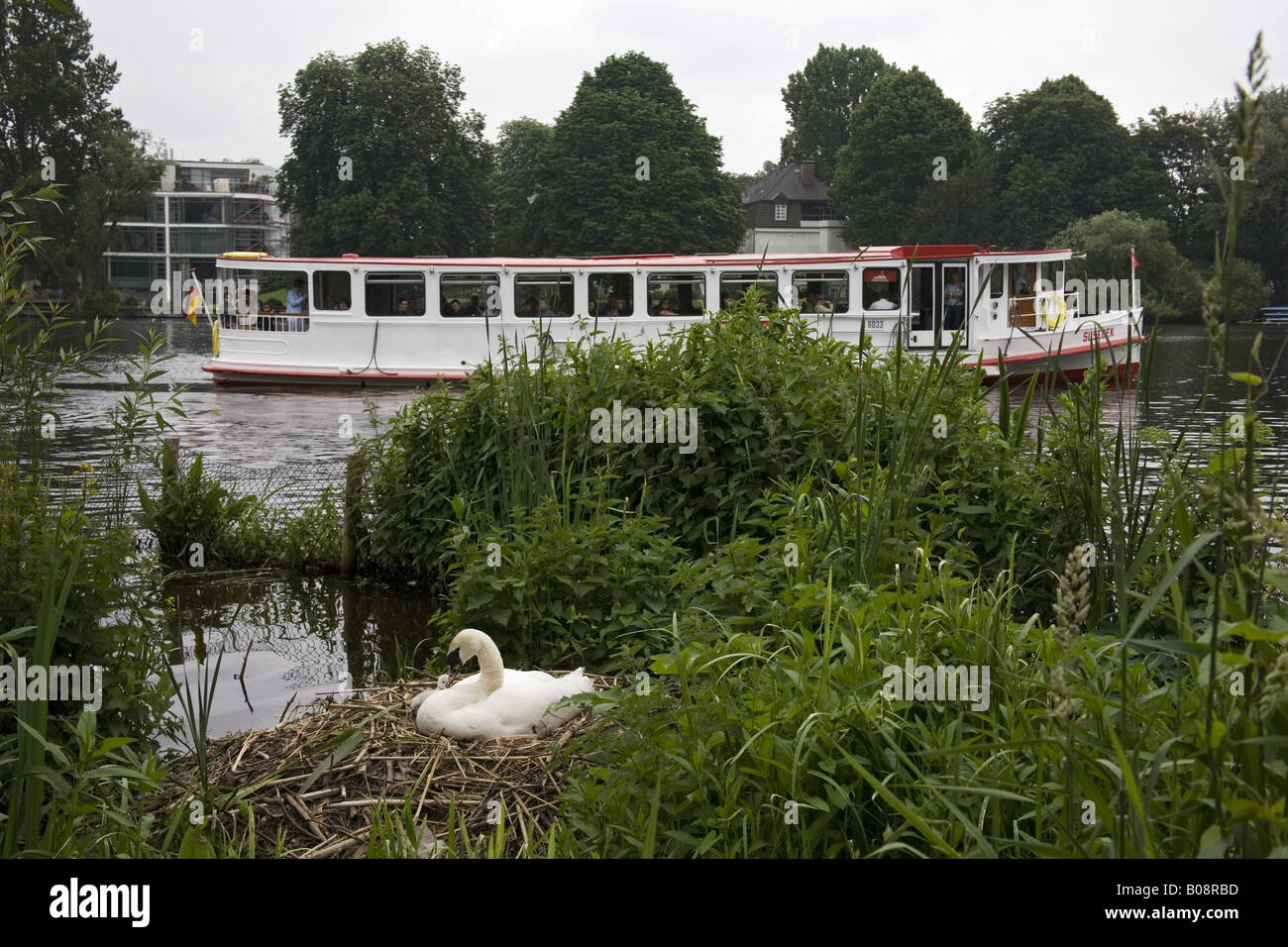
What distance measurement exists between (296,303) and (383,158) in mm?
36091

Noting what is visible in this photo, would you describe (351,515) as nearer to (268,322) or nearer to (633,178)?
(268,322)

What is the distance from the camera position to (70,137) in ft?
226

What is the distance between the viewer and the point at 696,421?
23.0 feet

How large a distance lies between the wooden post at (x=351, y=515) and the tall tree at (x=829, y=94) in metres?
103

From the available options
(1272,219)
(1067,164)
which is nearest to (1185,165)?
(1067,164)

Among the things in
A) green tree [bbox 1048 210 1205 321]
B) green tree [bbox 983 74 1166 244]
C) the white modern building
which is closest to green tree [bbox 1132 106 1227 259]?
green tree [bbox 983 74 1166 244]

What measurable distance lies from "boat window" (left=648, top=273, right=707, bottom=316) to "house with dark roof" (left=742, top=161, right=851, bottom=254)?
74.6 meters

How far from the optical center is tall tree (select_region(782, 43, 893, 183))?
10888cm

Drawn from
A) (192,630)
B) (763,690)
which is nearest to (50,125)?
(192,630)

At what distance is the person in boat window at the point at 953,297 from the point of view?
26.5 m

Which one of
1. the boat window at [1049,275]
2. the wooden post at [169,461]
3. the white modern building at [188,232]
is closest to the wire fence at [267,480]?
the wooden post at [169,461]

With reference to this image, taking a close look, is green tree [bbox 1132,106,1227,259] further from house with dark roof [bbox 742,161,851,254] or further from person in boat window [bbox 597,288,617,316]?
person in boat window [bbox 597,288,617,316]

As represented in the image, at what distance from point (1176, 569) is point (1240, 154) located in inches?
24.5
